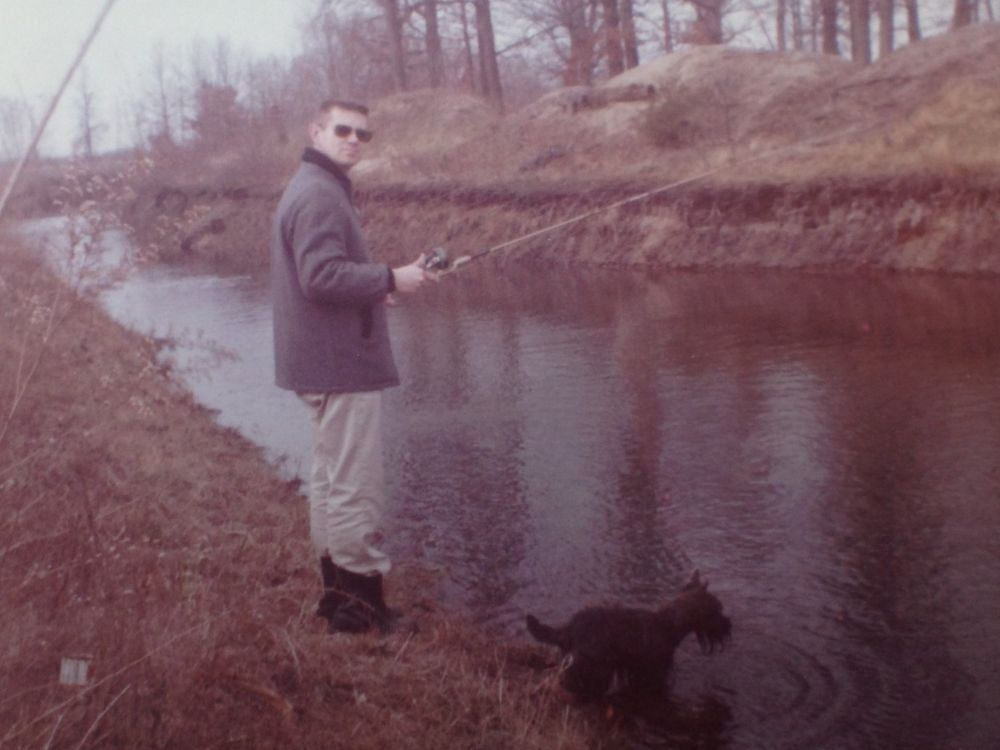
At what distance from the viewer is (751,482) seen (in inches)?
299

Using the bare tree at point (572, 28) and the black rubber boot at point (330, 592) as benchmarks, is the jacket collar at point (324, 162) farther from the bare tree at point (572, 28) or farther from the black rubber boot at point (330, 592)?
the bare tree at point (572, 28)

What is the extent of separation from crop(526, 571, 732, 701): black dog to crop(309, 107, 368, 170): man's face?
217 centimetres

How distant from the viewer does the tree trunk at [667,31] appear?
44.0 m

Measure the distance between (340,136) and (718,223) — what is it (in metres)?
15.3

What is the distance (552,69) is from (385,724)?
43781 mm

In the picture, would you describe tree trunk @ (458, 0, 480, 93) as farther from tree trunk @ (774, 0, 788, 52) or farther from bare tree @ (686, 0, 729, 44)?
tree trunk @ (774, 0, 788, 52)

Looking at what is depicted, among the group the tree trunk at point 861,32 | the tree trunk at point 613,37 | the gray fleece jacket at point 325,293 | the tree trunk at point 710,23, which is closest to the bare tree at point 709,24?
the tree trunk at point 710,23

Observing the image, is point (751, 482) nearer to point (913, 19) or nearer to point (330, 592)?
point (330, 592)

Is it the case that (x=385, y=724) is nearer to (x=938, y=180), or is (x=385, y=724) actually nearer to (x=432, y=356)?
(x=432, y=356)

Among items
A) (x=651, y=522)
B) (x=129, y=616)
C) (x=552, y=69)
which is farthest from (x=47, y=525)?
(x=552, y=69)

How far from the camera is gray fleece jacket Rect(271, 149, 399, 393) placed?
5090 millimetres

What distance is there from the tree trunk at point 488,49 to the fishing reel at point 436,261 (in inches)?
1376

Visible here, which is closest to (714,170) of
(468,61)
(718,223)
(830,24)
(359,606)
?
(359,606)

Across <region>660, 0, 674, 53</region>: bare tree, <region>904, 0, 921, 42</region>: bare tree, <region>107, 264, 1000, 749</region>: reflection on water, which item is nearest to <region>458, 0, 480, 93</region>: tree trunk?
<region>660, 0, 674, 53</region>: bare tree
